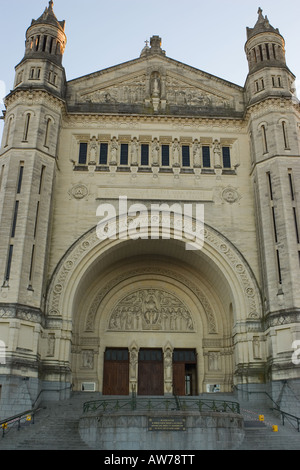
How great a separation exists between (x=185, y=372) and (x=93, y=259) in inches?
340

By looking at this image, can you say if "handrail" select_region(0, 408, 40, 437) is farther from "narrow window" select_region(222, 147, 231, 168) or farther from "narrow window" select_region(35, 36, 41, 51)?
"narrow window" select_region(35, 36, 41, 51)

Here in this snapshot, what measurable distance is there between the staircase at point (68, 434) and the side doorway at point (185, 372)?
245 inches

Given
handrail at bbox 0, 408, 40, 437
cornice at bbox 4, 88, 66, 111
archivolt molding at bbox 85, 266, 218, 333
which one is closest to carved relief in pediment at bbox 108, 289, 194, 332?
archivolt molding at bbox 85, 266, 218, 333

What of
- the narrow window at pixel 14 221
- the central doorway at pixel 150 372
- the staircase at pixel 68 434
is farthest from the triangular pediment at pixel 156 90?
the staircase at pixel 68 434

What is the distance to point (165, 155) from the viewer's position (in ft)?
97.7

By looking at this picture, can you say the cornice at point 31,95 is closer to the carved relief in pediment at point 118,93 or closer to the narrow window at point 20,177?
the carved relief in pediment at point 118,93

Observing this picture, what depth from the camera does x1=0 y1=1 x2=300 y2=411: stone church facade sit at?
24.6 meters

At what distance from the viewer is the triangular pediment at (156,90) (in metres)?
30.7

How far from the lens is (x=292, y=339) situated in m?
23.2

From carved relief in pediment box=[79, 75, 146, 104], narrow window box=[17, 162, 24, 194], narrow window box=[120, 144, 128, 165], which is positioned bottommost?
narrow window box=[17, 162, 24, 194]

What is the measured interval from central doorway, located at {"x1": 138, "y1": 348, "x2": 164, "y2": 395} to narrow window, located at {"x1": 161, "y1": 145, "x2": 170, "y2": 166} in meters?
11.0
